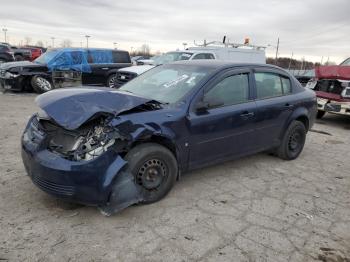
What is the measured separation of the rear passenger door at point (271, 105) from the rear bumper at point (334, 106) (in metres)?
4.06

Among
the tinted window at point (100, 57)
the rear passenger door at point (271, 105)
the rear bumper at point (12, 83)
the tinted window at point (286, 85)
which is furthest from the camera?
the tinted window at point (100, 57)

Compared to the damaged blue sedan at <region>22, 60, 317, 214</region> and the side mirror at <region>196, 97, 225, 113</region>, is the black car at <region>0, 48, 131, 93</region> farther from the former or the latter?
the side mirror at <region>196, 97, 225, 113</region>

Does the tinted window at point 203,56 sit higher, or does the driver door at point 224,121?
the tinted window at point 203,56

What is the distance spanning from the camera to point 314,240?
3.34m

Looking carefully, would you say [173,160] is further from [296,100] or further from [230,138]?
[296,100]

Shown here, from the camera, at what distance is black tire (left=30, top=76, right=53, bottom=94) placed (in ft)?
39.3

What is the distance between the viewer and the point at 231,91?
15.1 ft

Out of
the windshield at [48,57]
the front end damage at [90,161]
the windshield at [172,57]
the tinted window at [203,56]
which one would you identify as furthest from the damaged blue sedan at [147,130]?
the windshield at [48,57]

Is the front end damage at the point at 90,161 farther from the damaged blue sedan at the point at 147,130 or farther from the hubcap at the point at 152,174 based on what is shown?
the hubcap at the point at 152,174

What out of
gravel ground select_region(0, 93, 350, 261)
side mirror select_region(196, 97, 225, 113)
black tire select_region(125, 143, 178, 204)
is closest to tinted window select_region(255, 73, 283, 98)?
side mirror select_region(196, 97, 225, 113)

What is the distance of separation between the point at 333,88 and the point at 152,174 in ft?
24.7

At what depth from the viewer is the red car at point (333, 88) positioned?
29.2 ft

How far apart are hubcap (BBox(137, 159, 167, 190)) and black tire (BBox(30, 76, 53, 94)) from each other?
9.70 metres

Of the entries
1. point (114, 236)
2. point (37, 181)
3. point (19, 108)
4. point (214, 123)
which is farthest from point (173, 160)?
point (19, 108)
